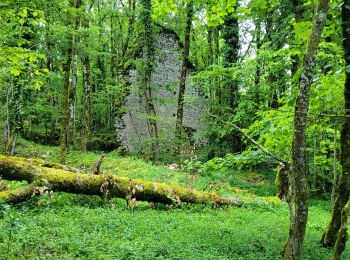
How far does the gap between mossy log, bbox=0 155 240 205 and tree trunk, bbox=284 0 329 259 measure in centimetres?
510

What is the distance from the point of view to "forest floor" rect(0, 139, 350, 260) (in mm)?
5133

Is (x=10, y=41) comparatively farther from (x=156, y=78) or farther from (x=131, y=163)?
(x=156, y=78)

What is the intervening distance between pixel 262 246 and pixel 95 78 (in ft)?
86.1

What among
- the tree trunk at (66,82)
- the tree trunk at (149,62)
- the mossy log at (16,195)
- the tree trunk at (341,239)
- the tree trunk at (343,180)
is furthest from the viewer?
the tree trunk at (149,62)

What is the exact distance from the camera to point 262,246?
644 centimetres

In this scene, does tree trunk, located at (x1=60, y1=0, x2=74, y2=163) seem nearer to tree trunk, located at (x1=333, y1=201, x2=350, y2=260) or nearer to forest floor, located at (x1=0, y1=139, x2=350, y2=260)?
forest floor, located at (x1=0, y1=139, x2=350, y2=260)

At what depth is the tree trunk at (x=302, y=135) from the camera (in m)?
3.97

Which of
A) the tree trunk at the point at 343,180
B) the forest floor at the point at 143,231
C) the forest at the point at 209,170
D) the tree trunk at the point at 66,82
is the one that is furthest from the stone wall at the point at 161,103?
the tree trunk at the point at 343,180

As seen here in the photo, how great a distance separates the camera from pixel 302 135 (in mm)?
4039

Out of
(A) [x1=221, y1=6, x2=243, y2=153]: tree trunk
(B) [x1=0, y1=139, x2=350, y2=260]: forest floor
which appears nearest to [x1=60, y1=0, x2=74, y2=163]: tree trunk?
(B) [x1=0, y1=139, x2=350, y2=260]: forest floor

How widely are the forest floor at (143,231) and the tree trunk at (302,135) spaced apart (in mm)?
1784

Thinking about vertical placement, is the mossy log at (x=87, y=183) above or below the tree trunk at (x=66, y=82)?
below

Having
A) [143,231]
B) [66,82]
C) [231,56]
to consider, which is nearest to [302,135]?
[143,231]

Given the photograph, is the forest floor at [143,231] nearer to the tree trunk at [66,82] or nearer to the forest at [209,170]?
the forest at [209,170]
